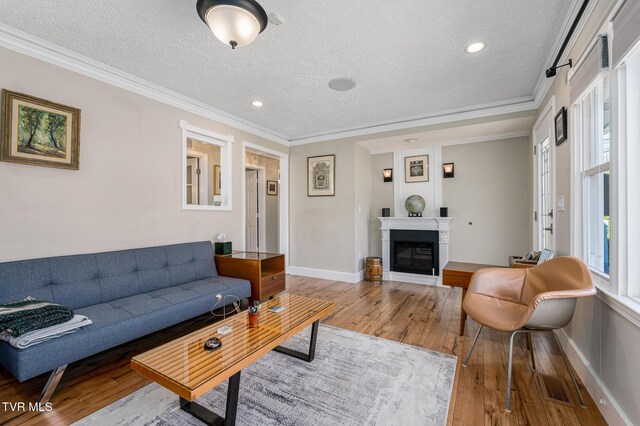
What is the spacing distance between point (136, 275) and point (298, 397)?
6.47 ft

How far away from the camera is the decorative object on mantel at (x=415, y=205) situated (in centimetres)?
470

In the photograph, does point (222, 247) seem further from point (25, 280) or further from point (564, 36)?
point (564, 36)

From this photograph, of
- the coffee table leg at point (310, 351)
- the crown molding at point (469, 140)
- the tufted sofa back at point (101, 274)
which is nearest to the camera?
the tufted sofa back at point (101, 274)

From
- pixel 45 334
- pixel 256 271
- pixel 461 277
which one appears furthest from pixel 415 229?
pixel 45 334

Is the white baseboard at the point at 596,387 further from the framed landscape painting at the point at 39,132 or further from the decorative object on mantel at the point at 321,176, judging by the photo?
the framed landscape painting at the point at 39,132

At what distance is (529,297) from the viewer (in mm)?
2195

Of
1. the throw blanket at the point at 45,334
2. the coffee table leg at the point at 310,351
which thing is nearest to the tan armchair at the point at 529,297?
the coffee table leg at the point at 310,351

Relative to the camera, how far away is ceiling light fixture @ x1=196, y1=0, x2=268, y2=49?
1.69 m

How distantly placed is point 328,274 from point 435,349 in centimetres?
270

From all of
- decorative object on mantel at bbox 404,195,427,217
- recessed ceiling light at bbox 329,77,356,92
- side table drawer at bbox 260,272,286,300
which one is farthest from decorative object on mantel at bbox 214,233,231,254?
decorative object on mantel at bbox 404,195,427,217

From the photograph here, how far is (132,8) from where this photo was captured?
6.35 ft

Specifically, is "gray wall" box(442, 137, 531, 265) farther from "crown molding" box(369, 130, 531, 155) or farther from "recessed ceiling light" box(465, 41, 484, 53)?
"recessed ceiling light" box(465, 41, 484, 53)

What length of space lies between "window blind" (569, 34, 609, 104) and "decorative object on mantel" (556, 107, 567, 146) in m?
0.22

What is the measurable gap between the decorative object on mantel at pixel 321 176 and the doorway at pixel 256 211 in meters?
1.52
